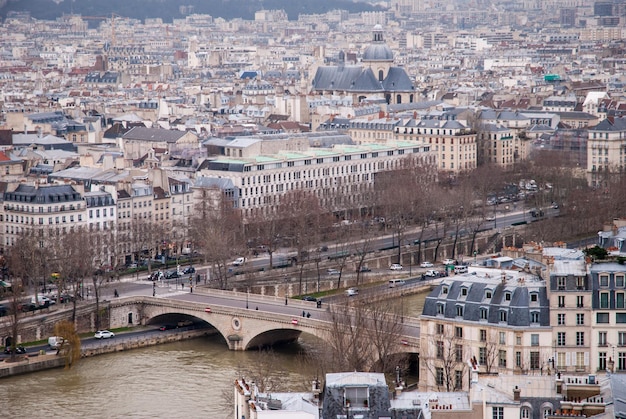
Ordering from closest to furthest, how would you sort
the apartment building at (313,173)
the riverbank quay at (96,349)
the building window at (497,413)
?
the building window at (497,413) < the riverbank quay at (96,349) < the apartment building at (313,173)

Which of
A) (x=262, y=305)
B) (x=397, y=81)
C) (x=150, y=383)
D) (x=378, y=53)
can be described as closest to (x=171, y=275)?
(x=262, y=305)

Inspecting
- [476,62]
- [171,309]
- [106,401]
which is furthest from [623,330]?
[476,62]

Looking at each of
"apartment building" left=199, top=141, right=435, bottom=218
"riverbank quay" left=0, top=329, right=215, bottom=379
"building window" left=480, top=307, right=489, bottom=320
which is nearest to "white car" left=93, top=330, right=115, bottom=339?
"riverbank quay" left=0, top=329, right=215, bottom=379

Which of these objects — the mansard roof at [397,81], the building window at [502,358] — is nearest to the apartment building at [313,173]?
the building window at [502,358]

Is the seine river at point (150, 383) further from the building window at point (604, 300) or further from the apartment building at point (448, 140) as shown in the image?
the apartment building at point (448, 140)

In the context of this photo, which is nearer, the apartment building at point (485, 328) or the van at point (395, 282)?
the apartment building at point (485, 328)

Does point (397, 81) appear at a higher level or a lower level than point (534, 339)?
higher

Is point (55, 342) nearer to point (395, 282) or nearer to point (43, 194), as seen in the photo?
point (43, 194)
